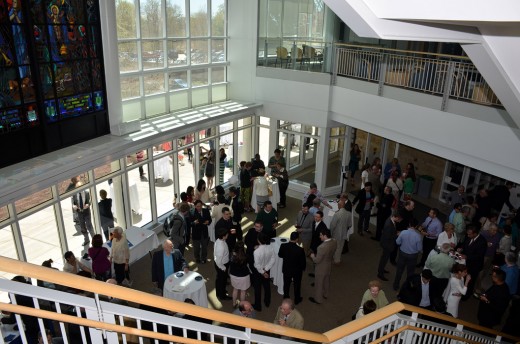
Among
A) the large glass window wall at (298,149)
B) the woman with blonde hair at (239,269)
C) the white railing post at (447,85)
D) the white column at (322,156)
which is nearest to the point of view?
the woman with blonde hair at (239,269)

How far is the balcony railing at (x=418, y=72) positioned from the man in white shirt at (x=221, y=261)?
5583mm

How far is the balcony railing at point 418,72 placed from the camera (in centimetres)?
833

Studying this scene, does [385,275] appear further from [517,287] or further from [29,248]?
[29,248]

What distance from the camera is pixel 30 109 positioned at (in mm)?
8383

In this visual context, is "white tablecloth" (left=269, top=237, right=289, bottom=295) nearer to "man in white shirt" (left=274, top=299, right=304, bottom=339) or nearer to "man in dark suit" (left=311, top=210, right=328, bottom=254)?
"man in dark suit" (left=311, top=210, right=328, bottom=254)

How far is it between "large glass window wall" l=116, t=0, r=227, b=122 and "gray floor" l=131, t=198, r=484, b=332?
463cm

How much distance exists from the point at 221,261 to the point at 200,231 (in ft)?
4.99

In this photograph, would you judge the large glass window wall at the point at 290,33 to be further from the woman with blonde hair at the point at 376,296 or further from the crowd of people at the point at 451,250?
the woman with blonde hair at the point at 376,296

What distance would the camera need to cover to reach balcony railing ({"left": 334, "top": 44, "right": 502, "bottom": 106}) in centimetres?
833

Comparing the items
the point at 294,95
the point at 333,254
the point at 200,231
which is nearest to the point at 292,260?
the point at 333,254

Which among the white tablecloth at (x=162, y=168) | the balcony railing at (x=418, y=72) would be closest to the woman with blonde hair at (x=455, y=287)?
the balcony railing at (x=418, y=72)

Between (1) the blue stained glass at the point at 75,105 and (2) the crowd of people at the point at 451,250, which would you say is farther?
(1) the blue stained glass at the point at 75,105

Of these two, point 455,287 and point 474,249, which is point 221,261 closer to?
point 455,287

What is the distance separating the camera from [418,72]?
31.9 feet
